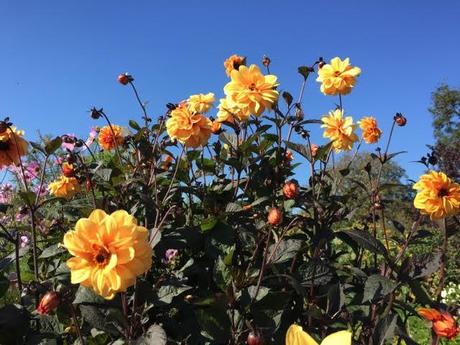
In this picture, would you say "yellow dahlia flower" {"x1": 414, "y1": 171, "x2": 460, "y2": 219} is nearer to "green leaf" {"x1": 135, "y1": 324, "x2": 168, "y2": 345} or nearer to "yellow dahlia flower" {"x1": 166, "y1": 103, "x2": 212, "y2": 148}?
"yellow dahlia flower" {"x1": 166, "y1": 103, "x2": 212, "y2": 148}

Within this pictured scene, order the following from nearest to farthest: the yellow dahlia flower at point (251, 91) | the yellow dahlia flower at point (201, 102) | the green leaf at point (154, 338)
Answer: the green leaf at point (154, 338)
the yellow dahlia flower at point (251, 91)
the yellow dahlia flower at point (201, 102)

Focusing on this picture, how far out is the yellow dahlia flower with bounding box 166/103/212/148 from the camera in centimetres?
191

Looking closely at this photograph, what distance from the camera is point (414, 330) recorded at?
449 centimetres

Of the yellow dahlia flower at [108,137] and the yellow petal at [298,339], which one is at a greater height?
the yellow dahlia flower at [108,137]

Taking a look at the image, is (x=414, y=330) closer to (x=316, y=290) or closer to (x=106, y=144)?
(x=316, y=290)

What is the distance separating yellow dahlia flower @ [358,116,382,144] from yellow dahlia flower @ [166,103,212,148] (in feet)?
3.16

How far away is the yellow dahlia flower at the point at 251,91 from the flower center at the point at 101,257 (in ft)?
2.90

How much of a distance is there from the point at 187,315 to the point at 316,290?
0.51 m

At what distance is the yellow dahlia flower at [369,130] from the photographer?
101 inches

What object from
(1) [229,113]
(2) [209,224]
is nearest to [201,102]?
(1) [229,113]

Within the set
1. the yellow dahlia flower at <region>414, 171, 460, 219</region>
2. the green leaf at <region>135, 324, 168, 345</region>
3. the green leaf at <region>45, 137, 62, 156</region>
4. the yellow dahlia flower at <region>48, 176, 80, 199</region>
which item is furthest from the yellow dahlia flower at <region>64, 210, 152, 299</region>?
the yellow dahlia flower at <region>48, 176, 80, 199</region>

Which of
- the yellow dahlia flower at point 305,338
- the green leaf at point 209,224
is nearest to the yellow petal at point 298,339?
the yellow dahlia flower at point 305,338

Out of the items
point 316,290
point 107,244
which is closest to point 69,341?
point 107,244

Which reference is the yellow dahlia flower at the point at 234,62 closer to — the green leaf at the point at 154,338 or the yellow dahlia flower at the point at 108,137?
the yellow dahlia flower at the point at 108,137
